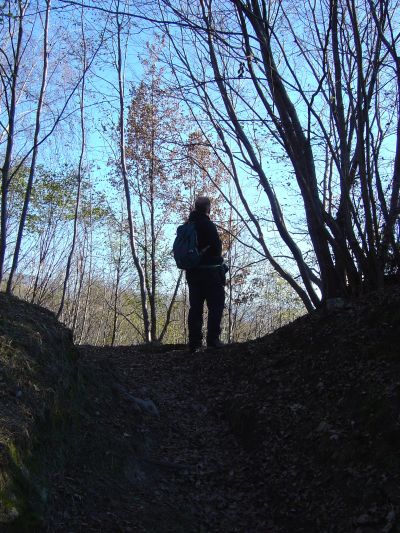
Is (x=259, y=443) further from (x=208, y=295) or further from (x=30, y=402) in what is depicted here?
(x=208, y=295)

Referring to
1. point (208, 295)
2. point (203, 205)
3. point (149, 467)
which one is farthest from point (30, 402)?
point (203, 205)

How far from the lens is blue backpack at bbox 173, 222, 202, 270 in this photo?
20.9 feet

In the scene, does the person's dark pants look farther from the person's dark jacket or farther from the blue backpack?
the blue backpack

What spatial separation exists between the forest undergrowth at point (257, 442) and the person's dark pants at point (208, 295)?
979 mm

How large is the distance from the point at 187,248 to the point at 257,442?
2813 millimetres

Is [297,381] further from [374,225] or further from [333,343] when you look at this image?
[374,225]

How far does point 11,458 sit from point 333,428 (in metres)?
2.22

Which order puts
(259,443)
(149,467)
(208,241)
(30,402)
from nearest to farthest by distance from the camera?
(30,402) < (149,467) < (259,443) < (208,241)

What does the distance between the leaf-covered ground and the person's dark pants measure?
3.35ft

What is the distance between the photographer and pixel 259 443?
13.9ft

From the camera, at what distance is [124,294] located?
30.5m

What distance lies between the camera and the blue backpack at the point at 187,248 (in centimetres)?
638

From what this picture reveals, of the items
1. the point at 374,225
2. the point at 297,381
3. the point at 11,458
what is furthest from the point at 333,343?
the point at 11,458

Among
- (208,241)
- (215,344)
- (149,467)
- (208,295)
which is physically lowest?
(149,467)
